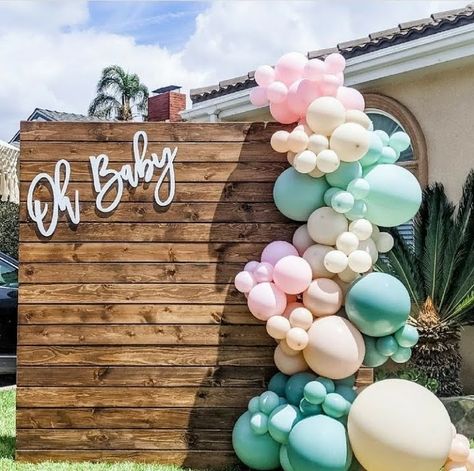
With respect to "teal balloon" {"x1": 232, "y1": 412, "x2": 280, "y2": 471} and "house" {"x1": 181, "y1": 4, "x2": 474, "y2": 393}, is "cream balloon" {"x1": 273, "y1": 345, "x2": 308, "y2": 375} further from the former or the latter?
"house" {"x1": 181, "y1": 4, "x2": 474, "y2": 393}

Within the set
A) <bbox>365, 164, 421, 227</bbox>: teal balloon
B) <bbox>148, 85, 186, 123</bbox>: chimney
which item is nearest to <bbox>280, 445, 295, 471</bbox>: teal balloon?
<bbox>365, 164, 421, 227</bbox>: teal balloon

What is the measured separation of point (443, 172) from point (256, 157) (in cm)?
313

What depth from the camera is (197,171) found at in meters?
4.32

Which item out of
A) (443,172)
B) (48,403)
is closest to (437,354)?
(443,172)

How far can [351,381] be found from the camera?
4.00m

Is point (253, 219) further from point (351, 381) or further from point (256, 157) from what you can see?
point (351, 381)

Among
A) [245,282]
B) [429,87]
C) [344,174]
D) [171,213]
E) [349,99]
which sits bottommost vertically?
[245,282]

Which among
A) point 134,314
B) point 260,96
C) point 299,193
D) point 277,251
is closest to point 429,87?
point 260,96

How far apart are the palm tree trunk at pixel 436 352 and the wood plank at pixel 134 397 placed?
91.3 inches

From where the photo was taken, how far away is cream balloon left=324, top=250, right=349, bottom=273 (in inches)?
149

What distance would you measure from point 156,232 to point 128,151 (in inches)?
21.8

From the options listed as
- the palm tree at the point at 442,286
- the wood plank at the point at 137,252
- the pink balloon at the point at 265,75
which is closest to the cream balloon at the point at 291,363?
the wood plank at the point at 137,252

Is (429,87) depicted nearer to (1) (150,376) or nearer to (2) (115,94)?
(1) (150,376)

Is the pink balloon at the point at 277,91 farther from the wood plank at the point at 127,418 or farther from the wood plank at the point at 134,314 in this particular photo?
the wood plank at the point at 127,418
